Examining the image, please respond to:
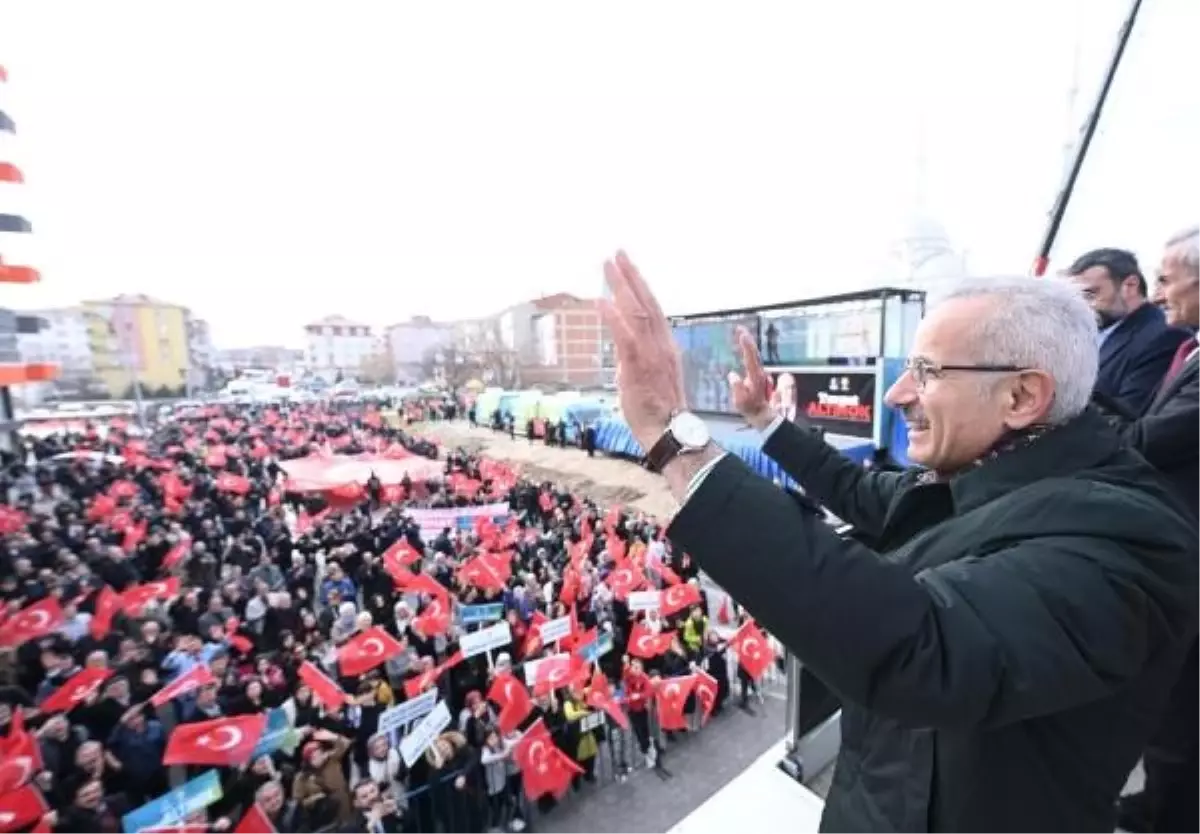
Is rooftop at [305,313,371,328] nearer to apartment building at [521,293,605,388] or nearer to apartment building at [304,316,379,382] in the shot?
apartment building at [304,316,379,382]

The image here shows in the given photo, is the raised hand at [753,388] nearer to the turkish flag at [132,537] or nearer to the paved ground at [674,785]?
the paved ground at [674,785]

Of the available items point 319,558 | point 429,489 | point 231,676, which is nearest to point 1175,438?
point 231,676

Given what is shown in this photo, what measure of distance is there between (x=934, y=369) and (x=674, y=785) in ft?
23.8

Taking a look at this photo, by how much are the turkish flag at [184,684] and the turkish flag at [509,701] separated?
123 inches

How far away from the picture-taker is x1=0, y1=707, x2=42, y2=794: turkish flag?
4719 millimetres

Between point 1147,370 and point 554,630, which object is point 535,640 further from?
point 1147,370

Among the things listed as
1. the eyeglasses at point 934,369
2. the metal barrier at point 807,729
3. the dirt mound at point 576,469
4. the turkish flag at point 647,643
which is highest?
the eyeglasses at point 934,369

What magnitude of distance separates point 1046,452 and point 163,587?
11.7 meters

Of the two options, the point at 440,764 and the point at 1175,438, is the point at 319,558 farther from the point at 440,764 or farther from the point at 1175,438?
the point at 1175,438

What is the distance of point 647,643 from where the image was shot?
772cm

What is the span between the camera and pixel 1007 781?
1148 millimetres

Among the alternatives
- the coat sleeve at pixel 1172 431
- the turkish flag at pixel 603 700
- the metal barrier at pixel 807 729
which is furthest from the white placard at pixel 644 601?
the coat sleeve at pixel 1172 431

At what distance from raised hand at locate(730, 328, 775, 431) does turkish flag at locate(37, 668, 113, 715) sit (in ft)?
25.2

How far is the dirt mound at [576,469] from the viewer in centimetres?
2180
